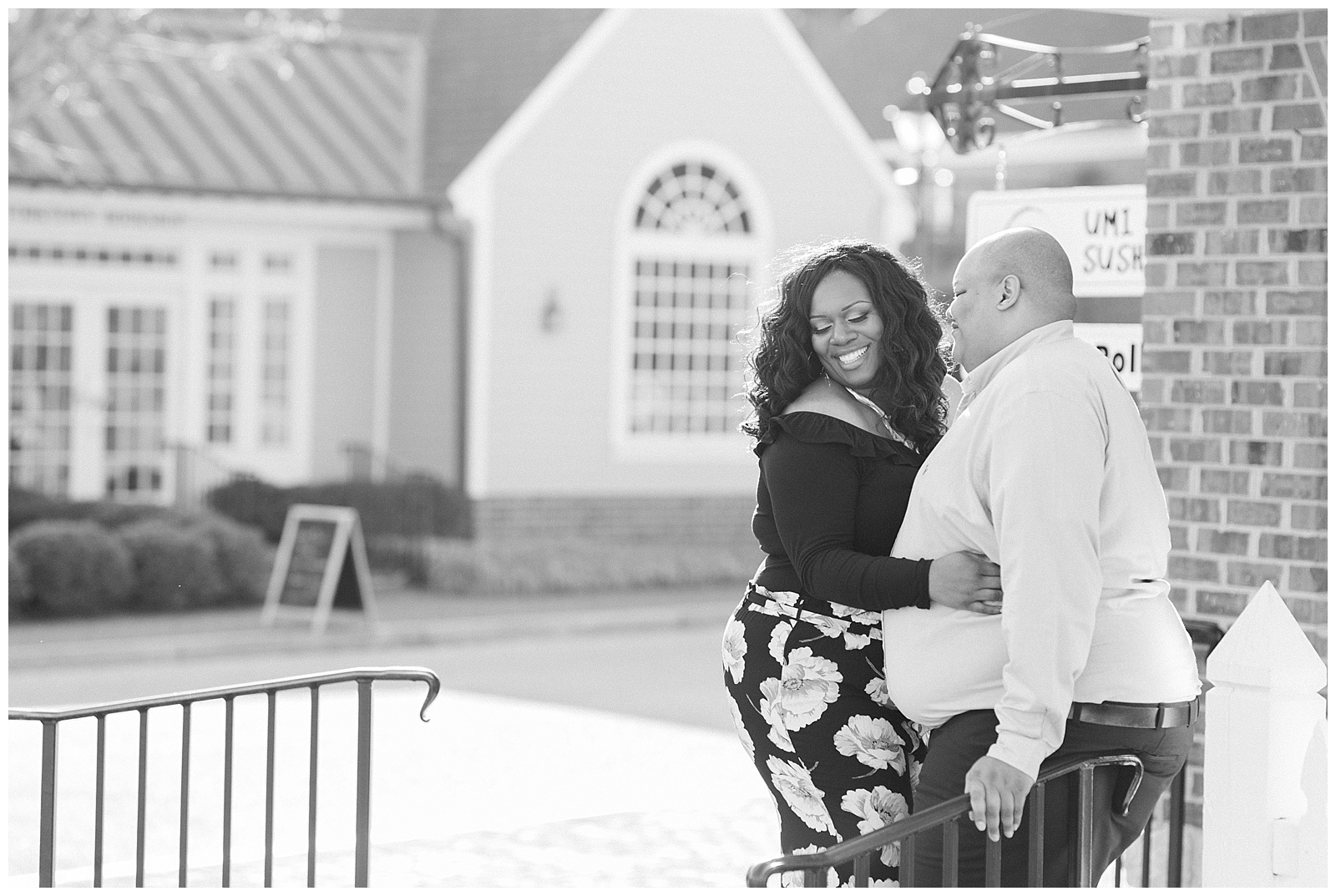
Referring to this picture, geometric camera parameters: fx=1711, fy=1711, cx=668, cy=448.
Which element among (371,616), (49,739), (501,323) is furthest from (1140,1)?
(501,323)

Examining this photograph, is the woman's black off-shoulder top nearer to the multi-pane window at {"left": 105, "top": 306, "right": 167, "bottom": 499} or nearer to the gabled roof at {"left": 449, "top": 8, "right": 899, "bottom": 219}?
the gabled roof at {"left": 449, "top": 8, "right": 899, "bottom": 219}

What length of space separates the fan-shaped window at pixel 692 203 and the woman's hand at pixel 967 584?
47.0 ft

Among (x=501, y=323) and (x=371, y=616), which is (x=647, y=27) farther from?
(x=371, y=616)

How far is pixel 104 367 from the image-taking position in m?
16.8

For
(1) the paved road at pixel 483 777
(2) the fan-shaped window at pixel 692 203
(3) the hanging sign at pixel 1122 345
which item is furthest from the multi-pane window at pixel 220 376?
(3) the hanging sign at pixel 1122 345

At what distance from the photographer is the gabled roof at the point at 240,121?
16.6 meters

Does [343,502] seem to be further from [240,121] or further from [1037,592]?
[1037,592]

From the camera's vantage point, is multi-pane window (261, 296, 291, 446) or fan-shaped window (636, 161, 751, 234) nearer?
fan-shaped window (636, 161, 751, 234)

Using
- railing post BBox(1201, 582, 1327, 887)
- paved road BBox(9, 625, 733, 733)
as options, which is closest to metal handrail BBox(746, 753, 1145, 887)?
railing post BBox(1201, 582, 1327, 887)

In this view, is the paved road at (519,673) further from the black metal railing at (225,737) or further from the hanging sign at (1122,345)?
the black metal railing at (225,737)

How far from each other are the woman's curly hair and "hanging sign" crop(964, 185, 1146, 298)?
7.07 ft

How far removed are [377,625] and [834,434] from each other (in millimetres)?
10327

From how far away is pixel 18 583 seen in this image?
13.0 meters

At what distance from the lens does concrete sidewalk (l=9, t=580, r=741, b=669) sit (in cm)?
1211
